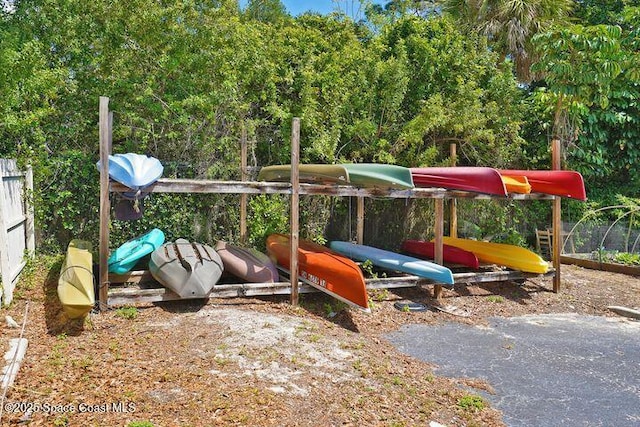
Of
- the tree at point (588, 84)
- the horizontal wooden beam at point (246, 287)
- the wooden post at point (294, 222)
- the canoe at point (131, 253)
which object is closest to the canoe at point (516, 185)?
the horizontal wooden beam at point (246, 287)

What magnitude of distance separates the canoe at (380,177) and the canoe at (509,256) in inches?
111

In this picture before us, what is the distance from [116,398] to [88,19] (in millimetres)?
7636

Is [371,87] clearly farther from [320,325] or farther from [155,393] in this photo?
[155,393]

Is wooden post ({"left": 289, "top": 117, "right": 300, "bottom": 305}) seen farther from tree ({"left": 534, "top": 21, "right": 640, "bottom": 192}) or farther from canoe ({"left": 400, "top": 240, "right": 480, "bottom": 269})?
tree ({"left": 534, "top": 21, "right": 640, "bottom": 192})

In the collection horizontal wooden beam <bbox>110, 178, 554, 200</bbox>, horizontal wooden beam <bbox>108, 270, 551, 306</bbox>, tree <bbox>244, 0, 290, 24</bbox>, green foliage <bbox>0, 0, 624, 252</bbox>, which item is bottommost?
horizontal wooden beam <bbox>108, 270, 551, 306</bbox>

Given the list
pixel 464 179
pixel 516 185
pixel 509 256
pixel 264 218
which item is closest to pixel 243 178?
pixel 264 218

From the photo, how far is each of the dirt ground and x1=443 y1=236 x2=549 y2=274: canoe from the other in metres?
2.00

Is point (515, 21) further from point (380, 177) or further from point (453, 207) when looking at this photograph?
point (380, 177)

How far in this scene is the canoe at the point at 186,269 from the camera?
6.20m

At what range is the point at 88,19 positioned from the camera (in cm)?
902

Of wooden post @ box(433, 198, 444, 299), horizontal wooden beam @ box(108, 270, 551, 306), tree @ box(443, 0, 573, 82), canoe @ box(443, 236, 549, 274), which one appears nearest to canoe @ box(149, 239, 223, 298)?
horizontal wooden beam @ box(108, 270, 551, 306)

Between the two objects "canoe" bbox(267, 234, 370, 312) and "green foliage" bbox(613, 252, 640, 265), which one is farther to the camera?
"green foliage" bbox(613, 252, 640, 265)

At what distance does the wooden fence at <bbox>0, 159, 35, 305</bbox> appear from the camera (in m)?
5.52

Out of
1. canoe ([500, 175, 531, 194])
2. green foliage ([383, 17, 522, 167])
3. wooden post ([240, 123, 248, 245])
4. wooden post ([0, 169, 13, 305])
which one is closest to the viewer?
wooden post ([0, 169, 13, 305])
